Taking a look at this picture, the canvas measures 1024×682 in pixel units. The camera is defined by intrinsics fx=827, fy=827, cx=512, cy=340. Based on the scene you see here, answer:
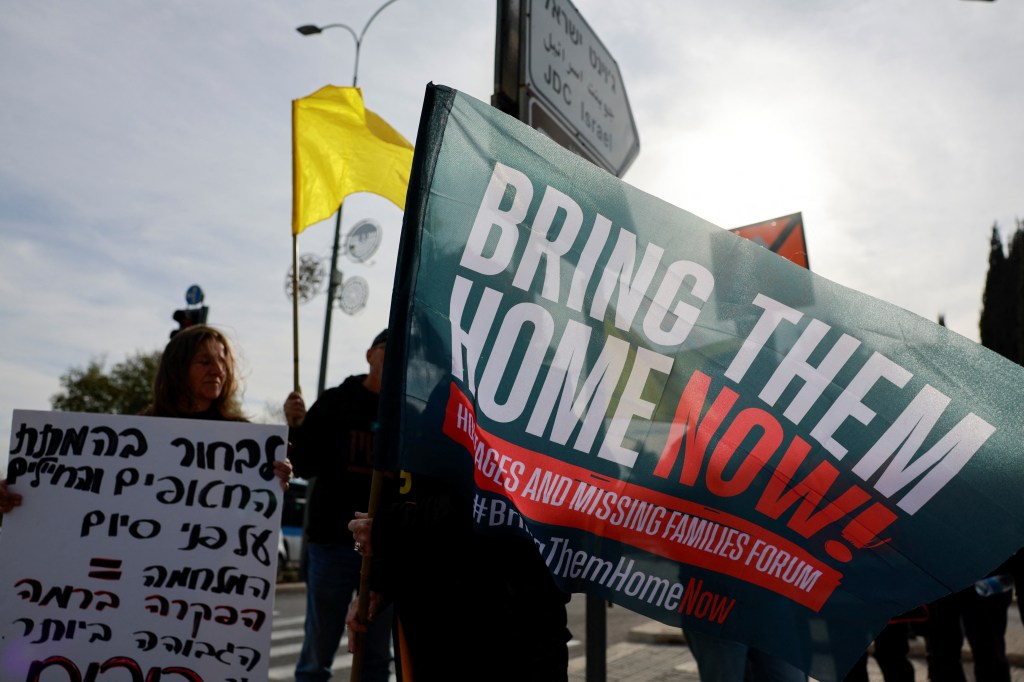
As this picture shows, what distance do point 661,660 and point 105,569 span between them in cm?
512

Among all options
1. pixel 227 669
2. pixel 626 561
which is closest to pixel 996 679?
pixel 626 561

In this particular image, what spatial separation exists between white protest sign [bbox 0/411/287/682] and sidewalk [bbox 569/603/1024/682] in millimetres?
3666

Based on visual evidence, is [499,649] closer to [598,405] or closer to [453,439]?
[453,439]

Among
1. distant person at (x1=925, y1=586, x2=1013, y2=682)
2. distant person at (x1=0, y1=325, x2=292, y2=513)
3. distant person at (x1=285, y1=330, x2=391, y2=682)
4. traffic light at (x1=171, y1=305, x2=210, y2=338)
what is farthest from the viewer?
traffic light at (x1=171, y1=305, x2=210, y2=338)

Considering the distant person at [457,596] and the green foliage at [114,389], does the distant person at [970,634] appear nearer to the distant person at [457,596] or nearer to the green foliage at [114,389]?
the distant person at [457,596]

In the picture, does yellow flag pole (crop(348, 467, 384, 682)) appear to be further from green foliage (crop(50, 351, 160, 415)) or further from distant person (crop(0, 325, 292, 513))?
green foliage (crop(50, 351, 160, 415))

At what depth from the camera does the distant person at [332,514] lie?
3654mm

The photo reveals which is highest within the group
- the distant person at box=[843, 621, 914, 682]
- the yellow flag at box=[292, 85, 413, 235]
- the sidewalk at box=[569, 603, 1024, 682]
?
the yellow flag at box=[292, 85, 413, 235]

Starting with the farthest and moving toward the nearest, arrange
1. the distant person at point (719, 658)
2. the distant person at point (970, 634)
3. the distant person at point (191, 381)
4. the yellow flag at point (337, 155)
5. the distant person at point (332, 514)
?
the distant person at point (970, 634), the distant person at point (332, 514), the yellow flag at point (337, 155), the distant person at point (191, 381), the distant person at point (719, 658)

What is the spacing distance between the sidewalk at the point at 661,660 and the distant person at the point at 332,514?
2.74m

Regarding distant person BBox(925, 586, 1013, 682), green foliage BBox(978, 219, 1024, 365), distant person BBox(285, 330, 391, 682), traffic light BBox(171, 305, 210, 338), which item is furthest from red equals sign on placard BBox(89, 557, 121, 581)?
green foliage BBox(978, 219, 1024, 365)

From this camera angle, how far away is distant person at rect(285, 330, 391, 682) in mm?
3654

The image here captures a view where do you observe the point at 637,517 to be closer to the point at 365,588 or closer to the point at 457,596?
the point at 457,596

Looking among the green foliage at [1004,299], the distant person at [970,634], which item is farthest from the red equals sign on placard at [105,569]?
the green foliage at [1004,299]
